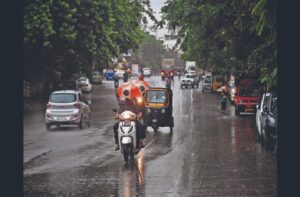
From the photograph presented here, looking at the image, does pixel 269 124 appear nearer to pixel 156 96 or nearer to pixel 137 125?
pixel 137 125

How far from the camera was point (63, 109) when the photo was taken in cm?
3522

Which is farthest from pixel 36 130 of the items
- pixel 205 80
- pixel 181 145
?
pixel 205 80

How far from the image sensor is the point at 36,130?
3562cm

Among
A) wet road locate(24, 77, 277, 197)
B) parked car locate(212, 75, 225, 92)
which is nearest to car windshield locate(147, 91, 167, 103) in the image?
wet road locate(24, 77, 277, 197)

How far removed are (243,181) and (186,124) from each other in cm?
2090

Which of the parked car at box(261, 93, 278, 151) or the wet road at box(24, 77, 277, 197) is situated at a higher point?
the parked car at box(261, 93, 278, 151)

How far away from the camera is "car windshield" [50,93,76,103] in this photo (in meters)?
35.5

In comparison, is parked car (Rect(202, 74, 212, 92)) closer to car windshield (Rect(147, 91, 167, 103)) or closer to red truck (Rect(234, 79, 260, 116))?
A: red truck (Rect(234, 79, 260, 116))

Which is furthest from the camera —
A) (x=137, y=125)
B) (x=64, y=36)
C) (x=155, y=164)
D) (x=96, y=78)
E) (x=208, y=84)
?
(x=96, y=78)

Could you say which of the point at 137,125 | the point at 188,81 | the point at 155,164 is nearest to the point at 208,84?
the point at 188,81

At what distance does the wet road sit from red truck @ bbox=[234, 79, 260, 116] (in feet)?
29.1

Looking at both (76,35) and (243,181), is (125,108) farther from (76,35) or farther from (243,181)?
(76,35)

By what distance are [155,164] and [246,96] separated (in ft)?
82.7

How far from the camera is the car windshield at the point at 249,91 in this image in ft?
150
